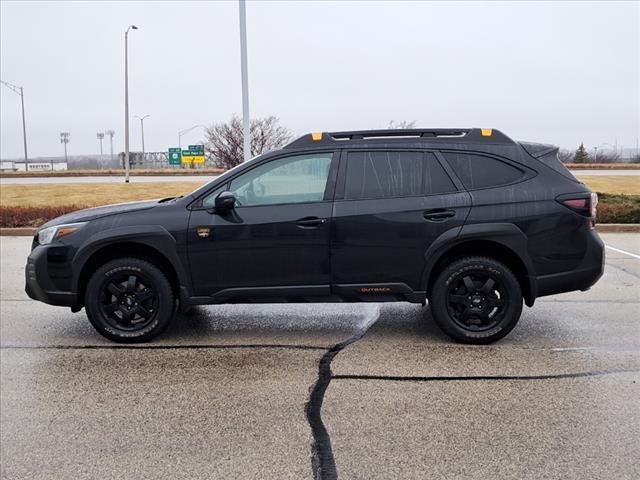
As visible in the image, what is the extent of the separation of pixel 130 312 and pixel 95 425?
1.72 m

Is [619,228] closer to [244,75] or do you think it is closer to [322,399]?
[244,75]

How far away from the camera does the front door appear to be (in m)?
5.20

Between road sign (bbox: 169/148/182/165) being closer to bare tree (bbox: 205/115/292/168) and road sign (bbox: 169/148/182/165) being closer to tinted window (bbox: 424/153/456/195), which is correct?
bare tree (bbox: 205/115/292/168)

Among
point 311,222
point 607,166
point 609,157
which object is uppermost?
point 609,157

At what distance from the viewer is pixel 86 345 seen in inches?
213

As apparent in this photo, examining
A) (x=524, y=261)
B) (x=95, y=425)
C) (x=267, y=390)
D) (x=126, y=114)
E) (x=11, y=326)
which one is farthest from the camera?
(x=126, y=114)

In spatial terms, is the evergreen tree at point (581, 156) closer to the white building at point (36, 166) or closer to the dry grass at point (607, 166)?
the dry grass at point (607, 166)

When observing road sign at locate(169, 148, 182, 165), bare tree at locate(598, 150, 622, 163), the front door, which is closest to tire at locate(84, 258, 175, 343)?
the front door

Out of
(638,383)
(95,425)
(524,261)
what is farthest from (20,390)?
(638,383)

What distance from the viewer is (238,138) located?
1169 inches

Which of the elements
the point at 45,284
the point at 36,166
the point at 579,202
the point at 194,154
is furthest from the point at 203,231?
the point at 36,166

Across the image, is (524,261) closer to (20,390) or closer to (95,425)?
(95,425)

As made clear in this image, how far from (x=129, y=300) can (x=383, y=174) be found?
2503 millimetres

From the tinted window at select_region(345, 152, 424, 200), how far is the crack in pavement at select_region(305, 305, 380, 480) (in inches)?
52.7
